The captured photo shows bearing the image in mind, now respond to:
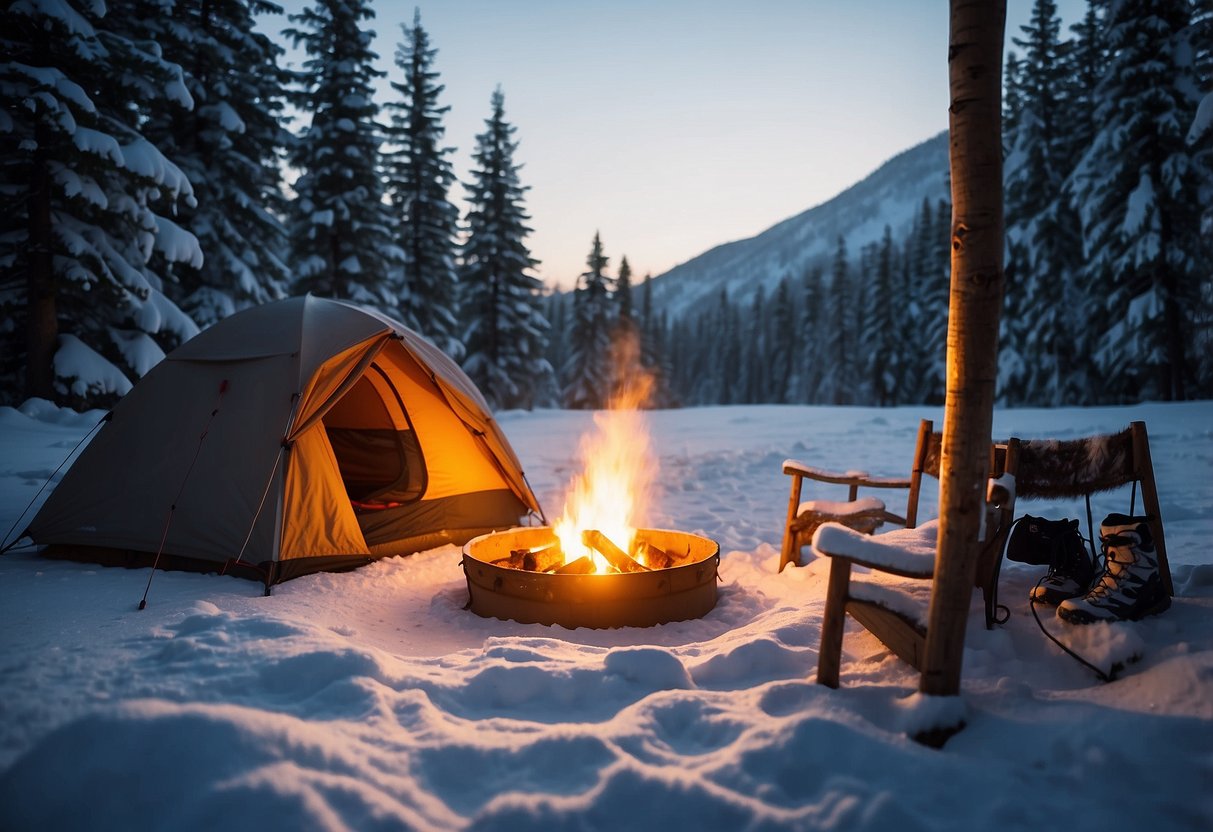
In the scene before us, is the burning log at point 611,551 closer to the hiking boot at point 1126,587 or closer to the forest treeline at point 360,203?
the hiking boot at point 1126,587

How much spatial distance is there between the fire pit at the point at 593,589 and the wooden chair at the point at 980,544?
1.33 metres

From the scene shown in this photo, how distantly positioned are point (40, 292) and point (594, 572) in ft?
34.1

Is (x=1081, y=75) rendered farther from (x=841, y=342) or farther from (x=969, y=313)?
(x=969, y=313)

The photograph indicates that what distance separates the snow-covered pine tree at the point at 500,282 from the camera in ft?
79.3

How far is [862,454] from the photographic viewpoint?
1193cm

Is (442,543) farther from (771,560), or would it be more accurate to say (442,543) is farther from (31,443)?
(31,443)

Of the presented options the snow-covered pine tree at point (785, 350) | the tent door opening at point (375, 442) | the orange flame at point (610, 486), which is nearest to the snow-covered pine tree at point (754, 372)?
the snow-covered pine tree at point (785, 350)

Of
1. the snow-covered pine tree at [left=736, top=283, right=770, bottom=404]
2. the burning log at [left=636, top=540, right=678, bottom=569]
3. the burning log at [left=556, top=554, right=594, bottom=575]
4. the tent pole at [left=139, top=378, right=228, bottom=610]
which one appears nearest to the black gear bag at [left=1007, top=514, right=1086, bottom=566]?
the burning log at [left=636, top=540, right=678, bottom=569]

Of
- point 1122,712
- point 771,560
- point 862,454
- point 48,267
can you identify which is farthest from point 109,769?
point 862,454

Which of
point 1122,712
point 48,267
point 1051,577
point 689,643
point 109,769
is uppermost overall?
point 48,267

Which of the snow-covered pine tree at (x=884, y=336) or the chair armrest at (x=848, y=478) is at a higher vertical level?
the snow-covered pine tree at (x=884, y=336)

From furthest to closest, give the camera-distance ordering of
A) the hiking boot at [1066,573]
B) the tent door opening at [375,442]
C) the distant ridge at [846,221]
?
the distant ridge at [846,221], the tent door opening at [375,442], the hiking boot at [1066,573]

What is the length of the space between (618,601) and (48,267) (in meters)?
10.8

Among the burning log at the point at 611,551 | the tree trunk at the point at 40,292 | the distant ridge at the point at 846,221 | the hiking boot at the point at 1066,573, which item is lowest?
the burning log at the point at 611,551
